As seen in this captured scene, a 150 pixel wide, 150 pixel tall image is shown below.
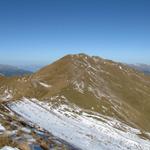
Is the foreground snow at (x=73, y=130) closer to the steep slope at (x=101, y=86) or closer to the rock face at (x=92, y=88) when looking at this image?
the rock face at (x=92, y=88)

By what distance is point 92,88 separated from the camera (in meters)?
103

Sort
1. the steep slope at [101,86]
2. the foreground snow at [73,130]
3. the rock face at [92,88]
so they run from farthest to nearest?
the steep slope at [101,86] → the rock face at [92,88] → the foreground snow at [73,130]

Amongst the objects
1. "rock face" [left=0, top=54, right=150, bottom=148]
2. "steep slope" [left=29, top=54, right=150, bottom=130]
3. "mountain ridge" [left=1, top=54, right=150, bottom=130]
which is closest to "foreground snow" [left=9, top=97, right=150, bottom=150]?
"rock face" [left=0, top=54, right=150, bottom=148]

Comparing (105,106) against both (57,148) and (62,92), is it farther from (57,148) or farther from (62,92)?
(57,148)

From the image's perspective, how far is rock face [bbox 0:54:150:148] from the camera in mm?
87000

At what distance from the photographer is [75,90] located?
309 ft

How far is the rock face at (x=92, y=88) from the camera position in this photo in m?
87.0

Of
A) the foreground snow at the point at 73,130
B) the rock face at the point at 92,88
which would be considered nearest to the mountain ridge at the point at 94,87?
the rock face at the point at 92,88

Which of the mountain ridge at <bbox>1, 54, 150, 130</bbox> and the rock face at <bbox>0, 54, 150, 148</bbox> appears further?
the mountain ridge at <bbox>1, 54, 150, 130</bbox>

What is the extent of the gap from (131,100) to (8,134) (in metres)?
99.7

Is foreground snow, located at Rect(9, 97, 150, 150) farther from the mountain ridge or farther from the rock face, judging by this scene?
the mountain ridge

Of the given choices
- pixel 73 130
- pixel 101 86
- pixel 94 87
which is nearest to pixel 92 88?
pixel 94 87

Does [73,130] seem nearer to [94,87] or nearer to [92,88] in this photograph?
[92,88]

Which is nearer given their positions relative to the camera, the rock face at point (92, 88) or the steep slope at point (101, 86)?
the rock face at point (92, 88)
